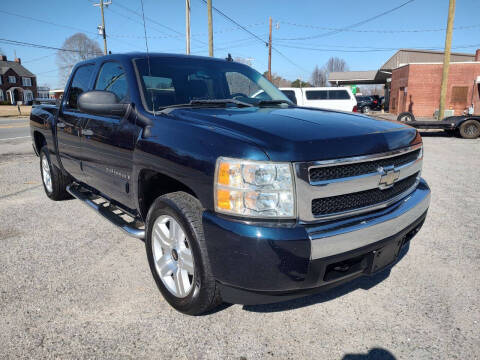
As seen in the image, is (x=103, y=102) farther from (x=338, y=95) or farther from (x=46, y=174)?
(x=338, y=95)

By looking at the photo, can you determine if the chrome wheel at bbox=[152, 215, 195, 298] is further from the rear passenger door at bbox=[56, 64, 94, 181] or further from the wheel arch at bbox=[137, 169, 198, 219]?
the rear passenger door at bbox=[56, 64, 94, 181]

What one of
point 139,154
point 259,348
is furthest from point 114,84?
point 259,348

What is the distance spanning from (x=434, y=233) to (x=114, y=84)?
3713mm

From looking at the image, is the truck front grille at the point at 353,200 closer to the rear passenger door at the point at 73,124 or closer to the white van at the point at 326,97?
the rear passenger door at the point at 73,124

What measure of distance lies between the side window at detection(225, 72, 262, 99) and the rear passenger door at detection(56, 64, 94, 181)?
150 cm

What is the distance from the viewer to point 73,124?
12.6 ft

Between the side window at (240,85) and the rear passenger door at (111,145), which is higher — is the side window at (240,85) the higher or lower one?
the higher one

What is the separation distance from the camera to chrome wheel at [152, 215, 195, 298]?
92.4 inches

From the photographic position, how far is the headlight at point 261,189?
6.09 ft

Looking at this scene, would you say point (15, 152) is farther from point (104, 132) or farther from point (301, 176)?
point (301, 176)

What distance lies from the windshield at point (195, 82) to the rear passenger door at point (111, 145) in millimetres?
231

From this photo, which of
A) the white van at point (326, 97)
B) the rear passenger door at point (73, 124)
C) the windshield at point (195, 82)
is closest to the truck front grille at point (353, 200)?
the windshield at point (195, 82)

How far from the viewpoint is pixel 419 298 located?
266 cm

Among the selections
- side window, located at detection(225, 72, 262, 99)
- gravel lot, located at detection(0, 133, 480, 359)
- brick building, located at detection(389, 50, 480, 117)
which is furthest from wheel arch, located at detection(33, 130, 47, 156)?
brick building, located at detection(389, 50, 480, 117)
